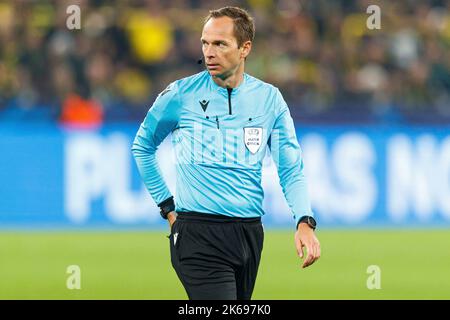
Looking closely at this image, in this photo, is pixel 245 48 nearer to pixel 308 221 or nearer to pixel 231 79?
pixel 231 79

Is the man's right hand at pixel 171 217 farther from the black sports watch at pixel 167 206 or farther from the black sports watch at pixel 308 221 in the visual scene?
the black sports watch at pixel 308 221

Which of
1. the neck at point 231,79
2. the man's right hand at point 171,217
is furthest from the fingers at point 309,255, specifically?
the neck at point 231,79

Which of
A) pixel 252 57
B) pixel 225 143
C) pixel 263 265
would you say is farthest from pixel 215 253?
pixel 252 57

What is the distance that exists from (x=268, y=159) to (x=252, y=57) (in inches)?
184

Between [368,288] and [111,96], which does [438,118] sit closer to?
[111,96]

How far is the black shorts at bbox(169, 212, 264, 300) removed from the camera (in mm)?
6344

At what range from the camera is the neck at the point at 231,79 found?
21.7 feet

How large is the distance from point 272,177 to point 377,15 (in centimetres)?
299

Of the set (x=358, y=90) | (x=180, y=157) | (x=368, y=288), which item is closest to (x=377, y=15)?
(x=358, y=90)

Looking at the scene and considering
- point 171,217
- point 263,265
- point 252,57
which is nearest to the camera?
point 171,217

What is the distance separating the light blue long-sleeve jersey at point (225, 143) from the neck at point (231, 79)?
2 cm

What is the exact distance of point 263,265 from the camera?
12711mm

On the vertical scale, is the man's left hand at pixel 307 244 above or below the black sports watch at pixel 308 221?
below

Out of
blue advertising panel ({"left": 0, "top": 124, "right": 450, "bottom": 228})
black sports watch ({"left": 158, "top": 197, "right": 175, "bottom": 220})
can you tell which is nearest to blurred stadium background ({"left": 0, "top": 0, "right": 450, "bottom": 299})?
blue advertising panel ({"left": 0, "top": 124, "right": 450, "bottom": 228})
